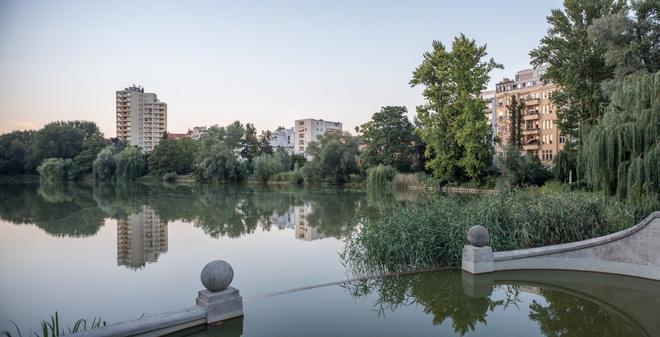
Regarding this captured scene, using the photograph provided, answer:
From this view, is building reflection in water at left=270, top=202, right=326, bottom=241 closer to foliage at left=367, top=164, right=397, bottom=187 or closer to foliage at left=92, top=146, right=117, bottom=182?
foliage at left=367, top=164, right=397, bottom=187

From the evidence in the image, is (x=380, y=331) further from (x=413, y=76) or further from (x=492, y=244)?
(x=413, y=76)

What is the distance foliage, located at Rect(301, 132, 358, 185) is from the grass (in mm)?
37191

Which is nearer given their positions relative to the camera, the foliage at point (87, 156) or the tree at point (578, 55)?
the tree at point (578, 55)

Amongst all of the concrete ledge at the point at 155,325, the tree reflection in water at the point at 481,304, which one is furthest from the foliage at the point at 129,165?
the concrete ledge at the point at 155,325

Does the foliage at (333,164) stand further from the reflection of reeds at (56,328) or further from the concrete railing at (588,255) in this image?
the reflection of reeds at (56,328)

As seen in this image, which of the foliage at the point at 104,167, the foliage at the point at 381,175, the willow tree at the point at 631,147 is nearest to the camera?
the willow tree at the point at 631,147

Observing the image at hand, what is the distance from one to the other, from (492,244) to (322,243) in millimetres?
6054

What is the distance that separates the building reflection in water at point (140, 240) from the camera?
11852mm

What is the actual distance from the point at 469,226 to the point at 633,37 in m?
21.3

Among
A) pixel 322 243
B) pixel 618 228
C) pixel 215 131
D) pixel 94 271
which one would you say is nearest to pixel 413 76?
pixel 322 243

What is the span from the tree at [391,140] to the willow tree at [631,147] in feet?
100.0

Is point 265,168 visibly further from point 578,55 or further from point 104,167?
point 578,55

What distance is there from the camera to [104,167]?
66.2 metres

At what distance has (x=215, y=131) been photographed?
7831 cm
